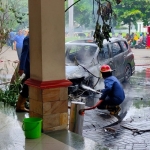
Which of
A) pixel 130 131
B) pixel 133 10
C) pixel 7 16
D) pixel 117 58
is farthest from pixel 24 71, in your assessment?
pixel 133 10

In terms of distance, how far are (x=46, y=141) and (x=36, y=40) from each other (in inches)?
61.7

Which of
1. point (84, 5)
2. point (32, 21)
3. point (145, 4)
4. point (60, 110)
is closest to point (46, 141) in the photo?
point (60, 110)

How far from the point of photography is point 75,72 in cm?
852

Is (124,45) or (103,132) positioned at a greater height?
(124,45)

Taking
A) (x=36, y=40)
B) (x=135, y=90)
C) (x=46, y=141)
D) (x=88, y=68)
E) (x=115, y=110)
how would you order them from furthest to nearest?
(x=135, y=90) < (x=88, y=68) < (x=115, y=110) < (x=36, y=40) < (x=46, y=141)

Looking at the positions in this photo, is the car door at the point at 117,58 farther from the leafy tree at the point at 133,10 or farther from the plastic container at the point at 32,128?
the leafy tree at the point at 133,10

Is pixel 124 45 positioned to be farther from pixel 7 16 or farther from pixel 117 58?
pixel 7 16

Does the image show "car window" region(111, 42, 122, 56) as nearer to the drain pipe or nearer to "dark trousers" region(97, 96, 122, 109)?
"dark trousers" region(97, 96, 122, 109)

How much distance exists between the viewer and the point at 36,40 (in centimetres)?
486

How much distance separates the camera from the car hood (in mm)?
8370

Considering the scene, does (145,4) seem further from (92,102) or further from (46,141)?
(46,141)

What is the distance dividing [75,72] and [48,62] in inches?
146

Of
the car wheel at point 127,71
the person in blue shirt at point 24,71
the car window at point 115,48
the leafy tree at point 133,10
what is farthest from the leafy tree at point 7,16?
the leafy tree at point 133,10

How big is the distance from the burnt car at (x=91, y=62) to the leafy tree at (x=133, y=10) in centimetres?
1343
